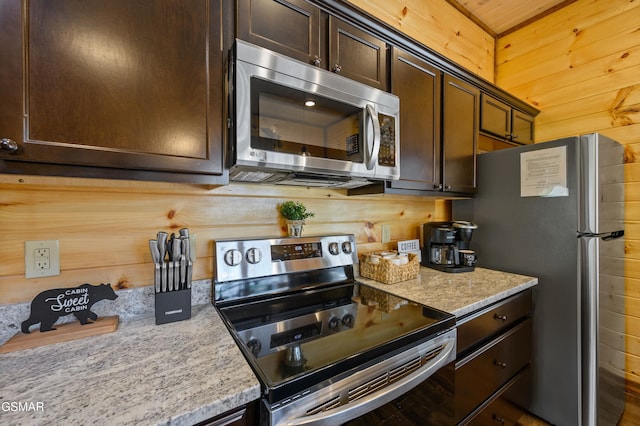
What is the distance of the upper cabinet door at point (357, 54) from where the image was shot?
1159mm

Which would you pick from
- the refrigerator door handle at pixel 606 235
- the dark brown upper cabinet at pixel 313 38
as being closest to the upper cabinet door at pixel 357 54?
the dark brown upper cabinet at pixel 313 38

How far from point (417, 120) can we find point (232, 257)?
117 cm

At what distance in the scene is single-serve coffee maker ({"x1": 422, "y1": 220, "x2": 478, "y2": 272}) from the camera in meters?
1.71

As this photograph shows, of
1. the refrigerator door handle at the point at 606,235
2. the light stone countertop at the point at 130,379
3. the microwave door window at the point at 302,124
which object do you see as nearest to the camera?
the light stone countertop at the point at 130,379

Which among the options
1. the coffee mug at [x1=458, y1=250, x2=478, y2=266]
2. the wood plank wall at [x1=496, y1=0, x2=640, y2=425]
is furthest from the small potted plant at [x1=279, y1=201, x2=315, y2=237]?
the wood plank wall at [x1=496, y1=0, x2=640, y2=425]

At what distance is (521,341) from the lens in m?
1.48

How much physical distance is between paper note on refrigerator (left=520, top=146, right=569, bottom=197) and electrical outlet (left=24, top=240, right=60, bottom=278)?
2235 mm

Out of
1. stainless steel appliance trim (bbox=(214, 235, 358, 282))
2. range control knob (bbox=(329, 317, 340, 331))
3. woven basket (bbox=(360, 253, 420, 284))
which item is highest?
stainless steel appliance trim (bbox=(214, 235, 358, 282))

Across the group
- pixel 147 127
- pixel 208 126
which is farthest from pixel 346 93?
pixel 147 127

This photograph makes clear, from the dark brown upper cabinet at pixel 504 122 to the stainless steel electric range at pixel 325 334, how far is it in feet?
4.31

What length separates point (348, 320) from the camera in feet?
3.42

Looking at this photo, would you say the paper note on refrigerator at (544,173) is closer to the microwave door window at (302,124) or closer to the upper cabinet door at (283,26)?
the microwave door window at (302,124)

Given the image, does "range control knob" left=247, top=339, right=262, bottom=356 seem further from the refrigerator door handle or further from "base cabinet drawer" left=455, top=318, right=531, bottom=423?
the refrigerator door handle

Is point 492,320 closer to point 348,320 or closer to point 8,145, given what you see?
point 348,320
